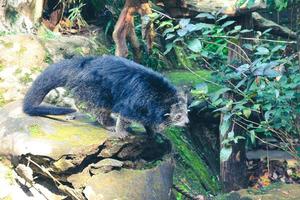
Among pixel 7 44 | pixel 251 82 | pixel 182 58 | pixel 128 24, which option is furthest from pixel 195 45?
pixel 182 58

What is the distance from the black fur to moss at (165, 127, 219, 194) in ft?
3.99

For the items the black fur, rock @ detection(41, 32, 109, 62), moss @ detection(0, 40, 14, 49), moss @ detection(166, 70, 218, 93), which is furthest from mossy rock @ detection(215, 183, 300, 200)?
moss @ detection(0, 40, 14, 49)

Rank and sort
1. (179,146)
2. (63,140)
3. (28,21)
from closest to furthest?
(63,140), (179,146), (28,21)

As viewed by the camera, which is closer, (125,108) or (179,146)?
(125,108)

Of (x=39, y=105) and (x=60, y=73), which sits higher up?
(x=60, y=73)

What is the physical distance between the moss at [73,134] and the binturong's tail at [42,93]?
26 centimetres

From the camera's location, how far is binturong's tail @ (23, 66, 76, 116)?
14.7 ft

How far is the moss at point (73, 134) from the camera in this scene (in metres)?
4.08

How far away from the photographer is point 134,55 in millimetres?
6059

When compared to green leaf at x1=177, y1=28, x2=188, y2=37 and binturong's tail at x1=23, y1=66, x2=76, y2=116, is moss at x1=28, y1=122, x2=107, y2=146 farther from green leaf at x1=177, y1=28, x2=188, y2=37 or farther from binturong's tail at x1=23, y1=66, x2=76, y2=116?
green leaf at x1=177, y1=28, x2=188, y2=37

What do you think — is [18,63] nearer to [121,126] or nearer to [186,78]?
[121,126]

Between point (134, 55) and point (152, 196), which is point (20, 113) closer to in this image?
point (152, 196)

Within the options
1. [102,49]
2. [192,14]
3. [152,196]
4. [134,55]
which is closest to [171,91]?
[152,196]

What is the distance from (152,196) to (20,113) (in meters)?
1.42
